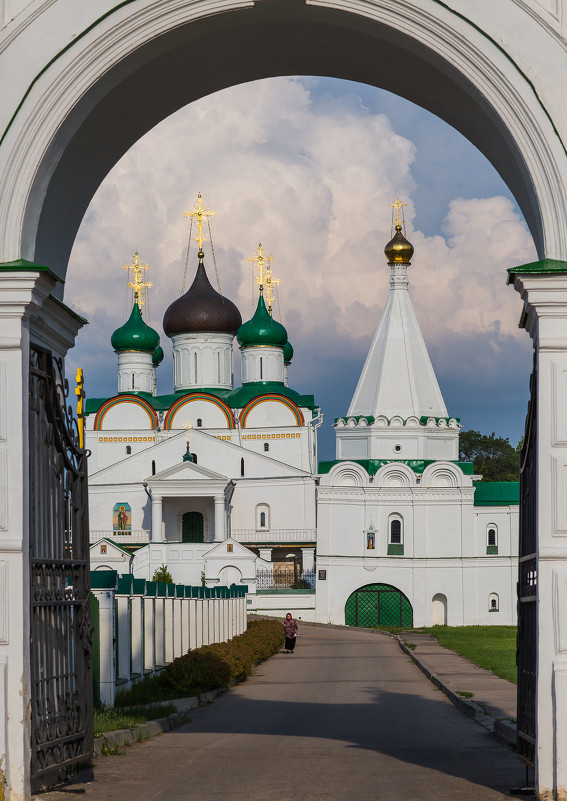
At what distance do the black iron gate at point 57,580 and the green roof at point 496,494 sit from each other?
136 feet

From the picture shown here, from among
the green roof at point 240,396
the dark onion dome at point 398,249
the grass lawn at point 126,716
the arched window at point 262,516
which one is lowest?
the arched window at point 262,516

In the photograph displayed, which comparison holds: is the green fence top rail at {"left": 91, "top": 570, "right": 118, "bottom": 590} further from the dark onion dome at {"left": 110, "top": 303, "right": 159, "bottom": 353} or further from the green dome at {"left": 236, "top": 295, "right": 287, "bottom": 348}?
the dark onion dome at {"left": 110, "top": 303, "right": 159, "bottom": 353}

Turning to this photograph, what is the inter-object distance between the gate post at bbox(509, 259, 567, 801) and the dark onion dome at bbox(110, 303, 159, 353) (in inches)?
2072

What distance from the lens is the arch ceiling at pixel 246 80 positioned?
6773mm

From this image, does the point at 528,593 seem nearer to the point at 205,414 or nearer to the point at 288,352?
the point at 205,414

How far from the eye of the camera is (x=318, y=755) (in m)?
8.55

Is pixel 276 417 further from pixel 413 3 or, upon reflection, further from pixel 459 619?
pixel 413 3

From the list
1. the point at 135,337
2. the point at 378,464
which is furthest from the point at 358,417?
the point at 135,337

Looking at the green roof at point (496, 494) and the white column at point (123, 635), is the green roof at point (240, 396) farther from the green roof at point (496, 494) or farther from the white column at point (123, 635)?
the white column at point (123, 635)

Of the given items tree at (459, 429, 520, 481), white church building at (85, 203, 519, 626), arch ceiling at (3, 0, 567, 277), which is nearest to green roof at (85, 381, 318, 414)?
white church building at (85, 203, 519, 626)

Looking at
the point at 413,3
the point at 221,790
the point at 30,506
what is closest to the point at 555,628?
the point at 221,790

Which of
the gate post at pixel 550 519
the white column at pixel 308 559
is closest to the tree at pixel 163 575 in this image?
the white column at pixel 308 559

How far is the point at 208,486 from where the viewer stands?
4981 cm

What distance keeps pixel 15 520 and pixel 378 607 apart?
40.5 meters
